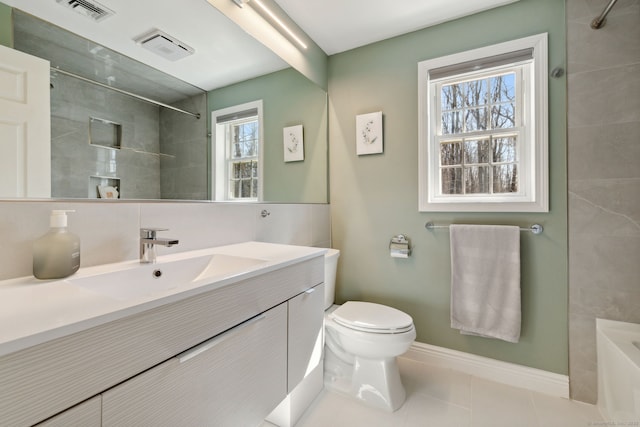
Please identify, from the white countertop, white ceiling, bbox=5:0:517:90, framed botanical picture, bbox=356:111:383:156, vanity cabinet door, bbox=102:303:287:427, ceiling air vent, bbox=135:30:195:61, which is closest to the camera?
the white countertop

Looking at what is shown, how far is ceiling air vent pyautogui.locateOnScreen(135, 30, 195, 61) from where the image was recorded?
1066mm

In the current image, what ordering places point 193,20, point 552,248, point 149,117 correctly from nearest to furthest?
point 149,117, point 193,20, point 552,248

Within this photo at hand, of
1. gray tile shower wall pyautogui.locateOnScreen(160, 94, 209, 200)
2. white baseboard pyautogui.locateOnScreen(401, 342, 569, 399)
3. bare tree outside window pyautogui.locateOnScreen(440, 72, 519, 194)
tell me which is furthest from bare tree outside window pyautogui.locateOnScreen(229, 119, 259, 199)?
white baseboard pyautogui.locateOnScreen(401, 342, 569, 399)

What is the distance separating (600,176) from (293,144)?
5.70 ft

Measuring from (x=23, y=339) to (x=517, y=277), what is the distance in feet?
6.52

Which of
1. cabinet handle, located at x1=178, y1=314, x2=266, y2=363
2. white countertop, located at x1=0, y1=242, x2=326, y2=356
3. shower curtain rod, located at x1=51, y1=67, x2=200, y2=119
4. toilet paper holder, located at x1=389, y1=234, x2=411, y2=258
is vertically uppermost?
shower curtain rod, located at x1=51, y1=67, x2=200, y2=119

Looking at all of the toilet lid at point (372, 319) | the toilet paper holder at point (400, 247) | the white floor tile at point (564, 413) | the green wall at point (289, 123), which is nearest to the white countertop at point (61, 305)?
the toilet lid at point (372, 319)

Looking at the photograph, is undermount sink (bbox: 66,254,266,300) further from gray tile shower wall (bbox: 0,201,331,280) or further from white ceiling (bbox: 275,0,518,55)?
white ceiling (bbox: 275,0,518,55)

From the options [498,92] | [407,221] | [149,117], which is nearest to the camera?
[149,117]

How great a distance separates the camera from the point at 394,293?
2.01m

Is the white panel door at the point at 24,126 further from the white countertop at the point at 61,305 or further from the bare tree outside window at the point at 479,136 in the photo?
the bare tree outside window at the point at 479,136

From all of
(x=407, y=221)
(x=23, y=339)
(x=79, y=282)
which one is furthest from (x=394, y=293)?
(x=23, y=339)

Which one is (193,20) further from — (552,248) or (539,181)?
(552,248)

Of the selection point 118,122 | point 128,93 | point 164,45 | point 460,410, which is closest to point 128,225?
point 118,122
